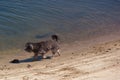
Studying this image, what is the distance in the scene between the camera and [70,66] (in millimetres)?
10836

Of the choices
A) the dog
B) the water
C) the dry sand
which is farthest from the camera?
the water

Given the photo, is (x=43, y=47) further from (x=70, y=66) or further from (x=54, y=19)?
(x=54, y=19)

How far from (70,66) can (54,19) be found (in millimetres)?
6110

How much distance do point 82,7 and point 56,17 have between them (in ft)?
8.28

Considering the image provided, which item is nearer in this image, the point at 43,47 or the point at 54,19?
the point at 43,47

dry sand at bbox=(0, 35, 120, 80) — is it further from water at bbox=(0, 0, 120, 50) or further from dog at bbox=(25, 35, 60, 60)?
water at bbox=(0, 0, 120, 50)

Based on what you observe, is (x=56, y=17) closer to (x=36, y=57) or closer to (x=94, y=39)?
(x=94, y=39)

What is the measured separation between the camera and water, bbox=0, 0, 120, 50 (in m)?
14.7

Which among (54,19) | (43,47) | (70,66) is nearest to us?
(70,66)

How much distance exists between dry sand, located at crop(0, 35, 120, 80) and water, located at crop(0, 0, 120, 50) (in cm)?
159

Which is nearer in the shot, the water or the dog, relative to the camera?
the dog

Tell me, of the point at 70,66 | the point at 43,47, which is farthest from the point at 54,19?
the point at 70,66

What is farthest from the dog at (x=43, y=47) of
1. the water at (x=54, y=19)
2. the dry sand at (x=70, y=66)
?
the water at (x=54, y=19)

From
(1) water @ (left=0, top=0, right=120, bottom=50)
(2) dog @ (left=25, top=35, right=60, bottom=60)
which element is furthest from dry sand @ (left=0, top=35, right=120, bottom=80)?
(1) water @ (left=0, top=0, right=120, bottom=50)
